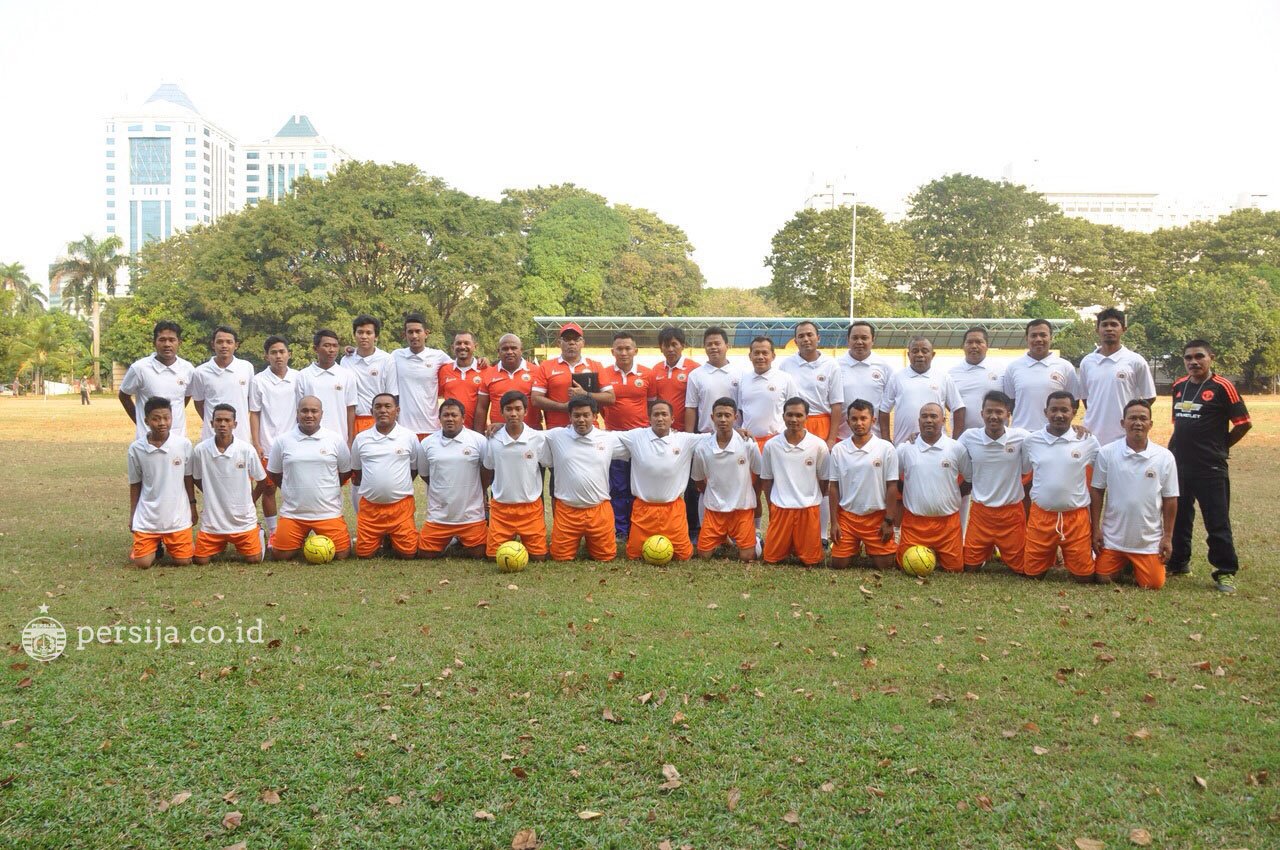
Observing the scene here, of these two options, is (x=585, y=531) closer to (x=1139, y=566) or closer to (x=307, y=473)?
(x=307, y=473)

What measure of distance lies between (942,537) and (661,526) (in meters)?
2.54

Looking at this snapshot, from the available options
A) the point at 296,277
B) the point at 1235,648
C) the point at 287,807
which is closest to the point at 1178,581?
the point at 1235,648

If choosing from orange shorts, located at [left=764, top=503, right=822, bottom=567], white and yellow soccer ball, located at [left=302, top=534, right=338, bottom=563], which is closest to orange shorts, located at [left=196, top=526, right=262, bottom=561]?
white and yellow soccer ball, located at [left=302, top=534, right=338, bottom=563]

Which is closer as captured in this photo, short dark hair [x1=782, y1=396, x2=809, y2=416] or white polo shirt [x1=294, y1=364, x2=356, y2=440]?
short dark hair [x1=782, y1=396, x2=809, y2=416]

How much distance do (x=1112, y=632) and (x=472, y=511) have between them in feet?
17.8

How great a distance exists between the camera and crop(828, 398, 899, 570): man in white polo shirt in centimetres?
822

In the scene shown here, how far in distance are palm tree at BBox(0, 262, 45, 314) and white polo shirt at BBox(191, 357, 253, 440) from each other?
76883 mm

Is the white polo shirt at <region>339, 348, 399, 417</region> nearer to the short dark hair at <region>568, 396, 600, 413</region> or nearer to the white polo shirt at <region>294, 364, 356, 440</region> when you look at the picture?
the white polo shirt at <region>294, 364, 356, 440</region>

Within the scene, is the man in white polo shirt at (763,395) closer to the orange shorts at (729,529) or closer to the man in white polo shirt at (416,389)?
the orange shorts at (729,529)

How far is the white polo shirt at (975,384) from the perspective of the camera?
8.91 m

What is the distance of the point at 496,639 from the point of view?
5977mm

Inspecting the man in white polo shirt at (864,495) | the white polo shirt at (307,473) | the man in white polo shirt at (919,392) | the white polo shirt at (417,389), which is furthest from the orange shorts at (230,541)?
the man in white polo shirt at (919,392)

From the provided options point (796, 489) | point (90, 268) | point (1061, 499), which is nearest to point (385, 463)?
point (796, 489)

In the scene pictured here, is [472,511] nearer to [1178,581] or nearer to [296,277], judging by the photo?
[1178,581]
